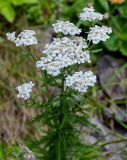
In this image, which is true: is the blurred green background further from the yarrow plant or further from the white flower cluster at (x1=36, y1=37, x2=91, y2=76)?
the white flower cluster at (x1=36, y1=37, x2=91, y2=76)

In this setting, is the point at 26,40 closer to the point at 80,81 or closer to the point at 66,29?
the point at 66,29

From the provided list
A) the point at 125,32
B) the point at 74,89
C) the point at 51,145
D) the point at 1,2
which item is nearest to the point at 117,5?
the point at 125,32

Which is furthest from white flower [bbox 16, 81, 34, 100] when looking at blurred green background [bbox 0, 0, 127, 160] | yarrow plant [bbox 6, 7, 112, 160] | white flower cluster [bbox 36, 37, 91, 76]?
blurred green background [bbox 0, 0, 127, 160]

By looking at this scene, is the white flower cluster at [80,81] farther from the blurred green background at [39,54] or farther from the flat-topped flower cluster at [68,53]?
the blurred green background at [39,54]

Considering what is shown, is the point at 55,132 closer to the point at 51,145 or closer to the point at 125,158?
the point at 51,145

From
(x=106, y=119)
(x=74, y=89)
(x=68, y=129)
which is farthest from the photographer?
(x=106, y=119)

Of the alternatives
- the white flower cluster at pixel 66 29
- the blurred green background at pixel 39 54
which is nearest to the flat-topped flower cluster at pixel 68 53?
the white flower cluster at pixel 66 29

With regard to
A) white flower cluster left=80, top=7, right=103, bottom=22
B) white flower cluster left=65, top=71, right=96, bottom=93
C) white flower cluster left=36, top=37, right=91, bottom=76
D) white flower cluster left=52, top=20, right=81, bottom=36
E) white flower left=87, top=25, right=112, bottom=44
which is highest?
white flower cluster left=80, top=7, right=103, bottom=22
